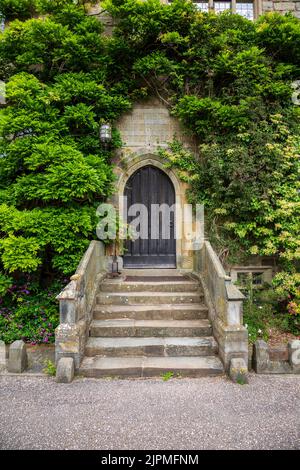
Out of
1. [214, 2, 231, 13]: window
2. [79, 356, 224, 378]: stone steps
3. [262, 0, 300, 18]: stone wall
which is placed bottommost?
[79, 356, 224, 378]: stone steps

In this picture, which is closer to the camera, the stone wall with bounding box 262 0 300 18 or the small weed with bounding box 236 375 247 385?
the small weed with bounding box 236 375 247 385

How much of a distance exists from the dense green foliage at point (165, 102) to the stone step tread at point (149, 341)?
5.59ft

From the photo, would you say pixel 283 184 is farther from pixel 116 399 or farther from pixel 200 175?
pixel 116 399

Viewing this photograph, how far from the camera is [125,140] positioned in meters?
7.48

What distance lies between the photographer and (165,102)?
7.47 metres

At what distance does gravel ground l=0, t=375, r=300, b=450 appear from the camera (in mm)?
2939

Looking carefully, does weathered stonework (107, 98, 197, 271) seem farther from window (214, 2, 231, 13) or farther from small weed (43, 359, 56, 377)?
small weed (43, 359, 56, 377)

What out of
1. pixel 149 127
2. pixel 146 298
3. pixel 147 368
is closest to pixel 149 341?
pixel 147 368

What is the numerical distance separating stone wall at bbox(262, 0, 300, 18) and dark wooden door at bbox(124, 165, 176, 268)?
5.04 meters

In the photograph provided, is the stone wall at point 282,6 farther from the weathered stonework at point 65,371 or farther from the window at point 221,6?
the weathered stonework at point 65,371

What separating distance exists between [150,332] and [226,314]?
130 centimetres

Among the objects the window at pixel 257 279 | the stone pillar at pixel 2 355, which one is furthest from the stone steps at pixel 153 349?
the window at pixel 257 279

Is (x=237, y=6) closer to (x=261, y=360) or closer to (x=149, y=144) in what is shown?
(x=149, y=144)

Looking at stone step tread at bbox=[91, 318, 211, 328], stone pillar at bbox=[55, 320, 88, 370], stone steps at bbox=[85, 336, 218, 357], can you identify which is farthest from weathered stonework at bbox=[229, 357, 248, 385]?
stone pillar at bbox=[55, 320, 88, 370]
